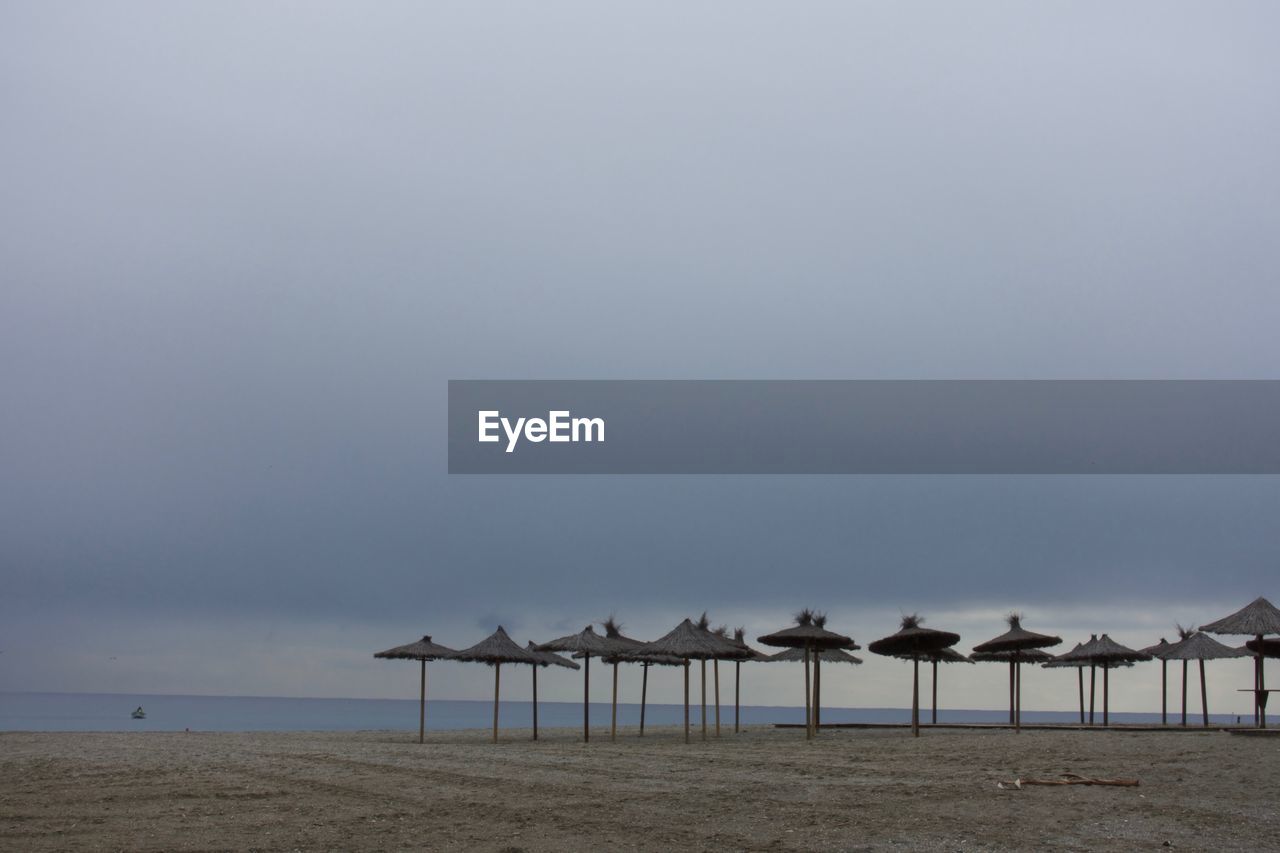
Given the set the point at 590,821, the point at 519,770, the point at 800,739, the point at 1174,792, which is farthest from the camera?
the point at 800,739

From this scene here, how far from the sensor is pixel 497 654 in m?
26.2

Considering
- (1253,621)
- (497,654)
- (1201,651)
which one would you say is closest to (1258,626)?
(1253,621)

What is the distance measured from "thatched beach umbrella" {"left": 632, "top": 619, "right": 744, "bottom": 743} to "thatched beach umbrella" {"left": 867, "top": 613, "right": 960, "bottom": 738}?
3355 millimetres

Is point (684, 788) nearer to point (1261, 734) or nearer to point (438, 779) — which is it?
point (438, 779)

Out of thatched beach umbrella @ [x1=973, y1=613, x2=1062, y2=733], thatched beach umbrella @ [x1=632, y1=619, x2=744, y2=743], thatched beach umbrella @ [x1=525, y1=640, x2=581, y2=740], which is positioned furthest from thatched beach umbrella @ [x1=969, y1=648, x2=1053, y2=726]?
thatched beach umbrella @ [x1=525, y1=640, x2=581, y2=740]

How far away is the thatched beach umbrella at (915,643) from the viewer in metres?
24.0

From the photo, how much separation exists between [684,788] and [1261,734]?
11.7m

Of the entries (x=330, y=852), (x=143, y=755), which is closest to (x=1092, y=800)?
(x=330, y=852)

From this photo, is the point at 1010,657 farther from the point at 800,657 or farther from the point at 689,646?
the point at 689,646

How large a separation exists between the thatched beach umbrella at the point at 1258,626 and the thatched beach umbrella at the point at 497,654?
51.0 feet

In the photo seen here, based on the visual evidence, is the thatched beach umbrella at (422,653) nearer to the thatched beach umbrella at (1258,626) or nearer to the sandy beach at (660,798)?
the sandy beach at (660,798)

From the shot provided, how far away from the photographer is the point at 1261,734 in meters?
20.0

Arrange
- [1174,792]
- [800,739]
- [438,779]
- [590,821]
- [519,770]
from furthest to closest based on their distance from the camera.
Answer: [800,739], [519,770], [438,779], [1174,792], [590,821]

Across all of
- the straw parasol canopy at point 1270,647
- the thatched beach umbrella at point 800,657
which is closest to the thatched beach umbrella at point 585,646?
the thatched beach umbrella at point 800,657
